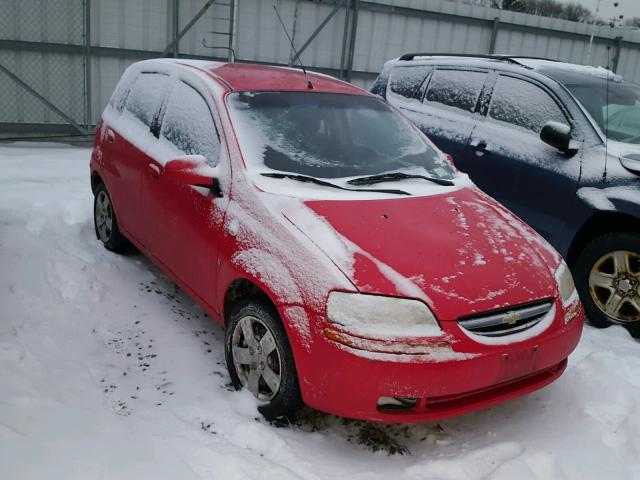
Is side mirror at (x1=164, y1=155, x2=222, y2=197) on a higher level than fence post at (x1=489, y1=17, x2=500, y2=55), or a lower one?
lower

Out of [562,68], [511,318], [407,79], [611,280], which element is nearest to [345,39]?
[407,79]

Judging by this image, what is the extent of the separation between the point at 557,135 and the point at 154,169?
9.26 ft

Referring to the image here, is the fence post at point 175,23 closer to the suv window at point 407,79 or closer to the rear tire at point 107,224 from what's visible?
the suv window at point 407,79

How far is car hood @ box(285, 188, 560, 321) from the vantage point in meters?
2.70

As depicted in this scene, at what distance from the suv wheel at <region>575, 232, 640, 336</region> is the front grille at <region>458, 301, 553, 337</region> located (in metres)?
1.57

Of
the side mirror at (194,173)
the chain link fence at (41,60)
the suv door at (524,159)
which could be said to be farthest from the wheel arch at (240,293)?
the chain link fence at (41,60)

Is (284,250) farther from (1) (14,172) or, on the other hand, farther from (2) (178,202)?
(1) (14,172)

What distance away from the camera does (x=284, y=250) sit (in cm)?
288

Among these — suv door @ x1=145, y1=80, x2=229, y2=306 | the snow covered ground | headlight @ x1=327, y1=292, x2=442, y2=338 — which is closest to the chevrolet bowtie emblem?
headlight @ x1=327, y1=292, x2=442, y2=338

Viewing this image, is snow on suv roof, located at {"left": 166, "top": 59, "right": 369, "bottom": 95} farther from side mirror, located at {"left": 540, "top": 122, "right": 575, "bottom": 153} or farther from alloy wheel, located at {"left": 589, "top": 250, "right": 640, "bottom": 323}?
alloy wheel, located at {"left": 589, "top": 250, "right": 640, "bottom": 323}

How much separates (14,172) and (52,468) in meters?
5.20

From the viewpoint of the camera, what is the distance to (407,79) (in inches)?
240

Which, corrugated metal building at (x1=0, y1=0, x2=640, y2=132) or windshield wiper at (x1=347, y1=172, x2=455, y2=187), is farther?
corrugated metal building at (x1=0, y1=0, x2=640, y2=132)

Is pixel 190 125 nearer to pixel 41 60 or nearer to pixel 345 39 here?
pixel 41 60
